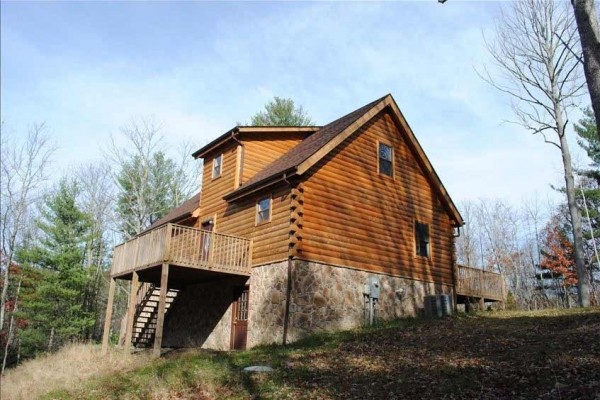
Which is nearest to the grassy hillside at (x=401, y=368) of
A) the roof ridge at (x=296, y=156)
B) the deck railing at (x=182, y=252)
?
the deck railing at (x=182, y=252)

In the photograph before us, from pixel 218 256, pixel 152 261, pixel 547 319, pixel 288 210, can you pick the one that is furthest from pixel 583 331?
pixel 152 261

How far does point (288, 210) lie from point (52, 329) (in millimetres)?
19999

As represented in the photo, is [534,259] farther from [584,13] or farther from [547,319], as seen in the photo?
[584,13]

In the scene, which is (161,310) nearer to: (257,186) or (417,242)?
(257,186)

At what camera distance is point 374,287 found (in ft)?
52.6

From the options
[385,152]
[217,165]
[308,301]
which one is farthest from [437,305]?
[217,165]

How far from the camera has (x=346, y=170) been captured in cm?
1677

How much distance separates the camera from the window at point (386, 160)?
18.3 m

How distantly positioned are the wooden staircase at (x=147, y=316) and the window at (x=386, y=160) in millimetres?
10960

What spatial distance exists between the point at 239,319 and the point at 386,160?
27.8 ft

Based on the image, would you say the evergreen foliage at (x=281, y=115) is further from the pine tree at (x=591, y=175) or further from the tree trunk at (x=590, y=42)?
the tree trunk at (x=590, y=42)

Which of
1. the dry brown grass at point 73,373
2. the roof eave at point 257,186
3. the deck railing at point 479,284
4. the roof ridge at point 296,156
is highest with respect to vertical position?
the roof ridge at point 296,156

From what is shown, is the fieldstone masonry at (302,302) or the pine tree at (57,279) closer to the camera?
the fieldstone masonry at (302,302)

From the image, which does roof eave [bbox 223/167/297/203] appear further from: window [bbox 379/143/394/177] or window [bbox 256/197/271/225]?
window [bbox 379/143/394/177]
